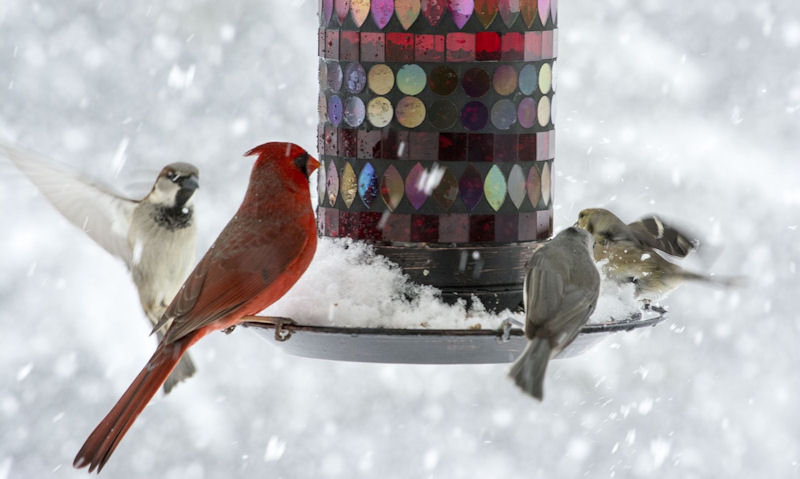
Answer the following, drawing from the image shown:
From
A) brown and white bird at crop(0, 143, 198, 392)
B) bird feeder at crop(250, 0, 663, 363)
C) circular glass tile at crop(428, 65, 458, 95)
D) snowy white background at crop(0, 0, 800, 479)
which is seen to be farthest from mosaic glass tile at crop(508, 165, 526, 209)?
snowy white background at crop(0, 0, 800, 479)

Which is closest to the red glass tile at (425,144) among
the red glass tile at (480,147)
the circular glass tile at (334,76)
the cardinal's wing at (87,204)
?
the red glass tile at (480,147)

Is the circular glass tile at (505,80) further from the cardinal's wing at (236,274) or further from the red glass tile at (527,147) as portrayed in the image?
the cardinal's wing at (236,274)

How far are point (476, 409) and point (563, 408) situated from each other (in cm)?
84

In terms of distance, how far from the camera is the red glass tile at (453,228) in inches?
186

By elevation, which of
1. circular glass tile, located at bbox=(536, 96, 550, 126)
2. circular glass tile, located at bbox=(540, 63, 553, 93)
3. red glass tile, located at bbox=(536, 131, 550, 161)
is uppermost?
circular glass tile, located at bbox=(540, 63, 553, 93)

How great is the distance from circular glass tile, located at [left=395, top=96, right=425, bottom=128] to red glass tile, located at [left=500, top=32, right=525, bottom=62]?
31cm

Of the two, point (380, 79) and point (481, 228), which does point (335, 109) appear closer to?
point (380, 79)

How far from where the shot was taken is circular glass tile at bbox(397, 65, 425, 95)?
4648 millimetres

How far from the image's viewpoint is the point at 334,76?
15.8 feet

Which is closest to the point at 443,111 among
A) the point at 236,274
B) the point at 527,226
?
the point at 527,226

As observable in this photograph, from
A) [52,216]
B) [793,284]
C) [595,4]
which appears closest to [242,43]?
[52,216]

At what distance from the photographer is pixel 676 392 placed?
10703 mm

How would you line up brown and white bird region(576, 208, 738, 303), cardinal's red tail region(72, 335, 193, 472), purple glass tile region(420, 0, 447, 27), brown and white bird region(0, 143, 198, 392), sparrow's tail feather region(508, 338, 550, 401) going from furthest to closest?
brown and white bird region(576, 208, 738, 303)
brown and white bird region(0, 143, 198, 392)
purple glass tile region(420, 0, 447, 27)
sparrow's tail feather region(508, 338, 550, 401)
cardinal's red tail region(72, 335, 193, 472)

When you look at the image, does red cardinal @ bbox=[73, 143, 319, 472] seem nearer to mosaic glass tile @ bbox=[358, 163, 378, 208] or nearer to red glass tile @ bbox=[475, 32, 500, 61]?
mosaic glass tile @ bbox=[358, 163, 378, 208]
